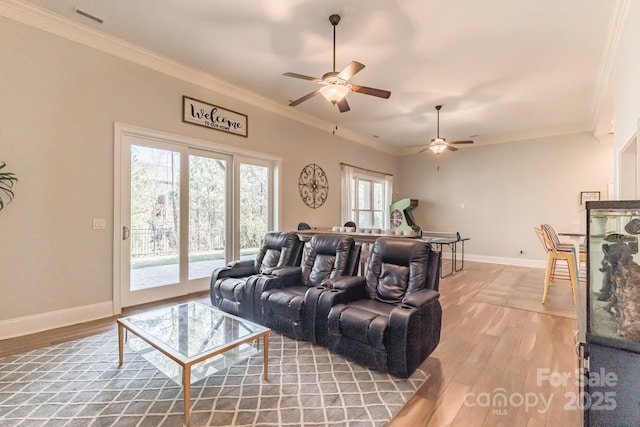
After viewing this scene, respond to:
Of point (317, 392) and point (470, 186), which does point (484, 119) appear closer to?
point (470, 186)

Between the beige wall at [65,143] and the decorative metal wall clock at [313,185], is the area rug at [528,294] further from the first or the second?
the decorative metal wall clock at [313,185]

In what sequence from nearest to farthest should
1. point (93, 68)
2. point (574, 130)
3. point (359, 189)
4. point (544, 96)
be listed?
point (93, 68) < point (544, 96) < point (574, 130) < point (359, 189)

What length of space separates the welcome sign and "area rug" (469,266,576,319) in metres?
4.52

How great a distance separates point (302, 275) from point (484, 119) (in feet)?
17.4

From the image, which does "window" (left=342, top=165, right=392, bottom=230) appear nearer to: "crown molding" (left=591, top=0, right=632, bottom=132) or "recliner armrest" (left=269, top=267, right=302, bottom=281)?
"recliner armrest" (left=269, top=267, right=302, bottom=281)

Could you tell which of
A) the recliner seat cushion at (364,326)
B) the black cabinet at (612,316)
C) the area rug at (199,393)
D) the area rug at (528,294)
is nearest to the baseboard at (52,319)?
the area rug at (199,393)

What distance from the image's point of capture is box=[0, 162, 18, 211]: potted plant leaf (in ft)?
9.29

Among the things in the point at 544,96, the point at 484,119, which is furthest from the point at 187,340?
the point at 484,119

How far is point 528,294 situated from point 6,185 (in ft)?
22.0

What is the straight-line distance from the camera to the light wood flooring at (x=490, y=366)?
1.88 m

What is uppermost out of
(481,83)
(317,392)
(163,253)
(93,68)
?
(481,83)

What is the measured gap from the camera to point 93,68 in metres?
3.41

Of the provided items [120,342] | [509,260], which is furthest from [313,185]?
[509,260]

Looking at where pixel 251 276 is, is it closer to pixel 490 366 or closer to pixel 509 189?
pixel 490 366
